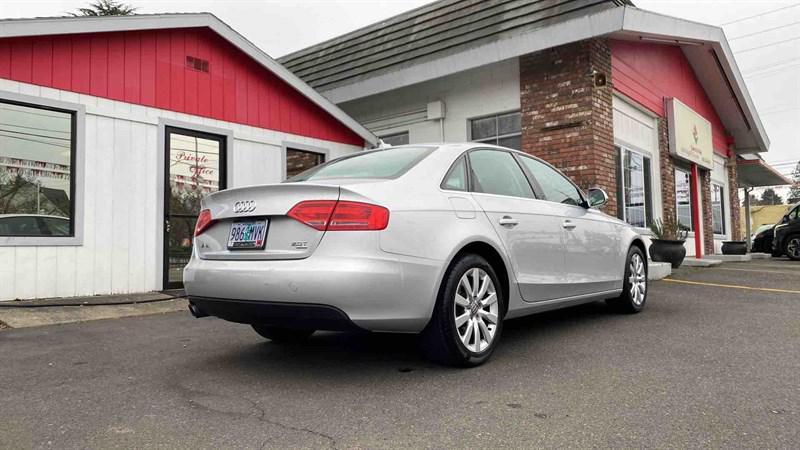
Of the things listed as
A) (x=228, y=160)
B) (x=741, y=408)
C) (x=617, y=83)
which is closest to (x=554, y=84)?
(x=617, y=83)

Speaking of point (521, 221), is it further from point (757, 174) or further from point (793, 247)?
point (757, 174)

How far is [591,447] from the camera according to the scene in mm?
2195

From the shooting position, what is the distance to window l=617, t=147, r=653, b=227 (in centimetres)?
1003

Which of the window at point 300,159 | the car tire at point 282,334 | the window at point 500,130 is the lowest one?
the car tire at point 282,334

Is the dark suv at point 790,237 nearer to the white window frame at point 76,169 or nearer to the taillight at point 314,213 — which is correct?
the taillight at point 314,213

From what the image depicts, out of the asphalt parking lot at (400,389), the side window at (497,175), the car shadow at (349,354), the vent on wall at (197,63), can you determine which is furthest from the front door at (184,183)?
the side window at (497,175)

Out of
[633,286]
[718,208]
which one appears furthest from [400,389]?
[718,208]

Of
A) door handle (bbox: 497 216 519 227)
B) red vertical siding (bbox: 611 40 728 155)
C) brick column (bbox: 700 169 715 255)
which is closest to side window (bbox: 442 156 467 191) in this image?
door handle (bbox: 497 216 519 227)

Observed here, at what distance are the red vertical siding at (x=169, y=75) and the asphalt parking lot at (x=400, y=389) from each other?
3274 millimetres

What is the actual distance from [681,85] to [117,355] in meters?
13.5

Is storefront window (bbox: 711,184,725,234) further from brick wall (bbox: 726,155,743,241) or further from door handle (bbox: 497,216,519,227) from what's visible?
door handle (bbox: 497,216,519,227)

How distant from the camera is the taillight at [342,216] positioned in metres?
2.97

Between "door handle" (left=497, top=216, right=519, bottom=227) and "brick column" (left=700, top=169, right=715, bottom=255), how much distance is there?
13.2 m

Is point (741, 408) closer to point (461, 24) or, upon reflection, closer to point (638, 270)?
point (638, 270)
